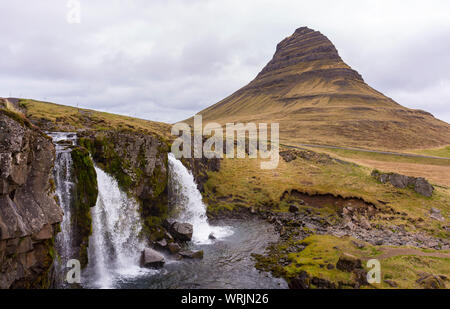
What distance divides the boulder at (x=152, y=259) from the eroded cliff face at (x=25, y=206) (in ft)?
30.4

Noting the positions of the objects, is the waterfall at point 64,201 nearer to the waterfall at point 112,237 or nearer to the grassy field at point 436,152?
the waterfall at point 112,237

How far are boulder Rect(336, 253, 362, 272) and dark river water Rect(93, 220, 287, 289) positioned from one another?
5.21 m

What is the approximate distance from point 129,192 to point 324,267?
21.4m

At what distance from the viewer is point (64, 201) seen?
22.2 m

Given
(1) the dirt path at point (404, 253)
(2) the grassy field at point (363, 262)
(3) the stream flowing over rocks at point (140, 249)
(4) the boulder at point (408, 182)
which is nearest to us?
(2) the grassy field at point (363, 262)

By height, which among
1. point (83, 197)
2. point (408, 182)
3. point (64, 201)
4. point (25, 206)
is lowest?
point (408, 182)

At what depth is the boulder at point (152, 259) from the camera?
1030 inches

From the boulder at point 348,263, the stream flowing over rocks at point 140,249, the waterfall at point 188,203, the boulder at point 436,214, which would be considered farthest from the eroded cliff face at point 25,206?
the boulder at point 436,214

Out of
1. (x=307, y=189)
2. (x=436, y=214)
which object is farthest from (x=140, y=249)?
(x=436, y=214)

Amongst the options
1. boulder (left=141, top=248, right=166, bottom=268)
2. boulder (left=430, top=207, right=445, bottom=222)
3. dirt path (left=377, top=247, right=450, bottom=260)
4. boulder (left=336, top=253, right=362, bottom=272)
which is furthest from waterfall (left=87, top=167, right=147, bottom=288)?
Result: boulder (left=430, top=207, right=445, bottom=222)

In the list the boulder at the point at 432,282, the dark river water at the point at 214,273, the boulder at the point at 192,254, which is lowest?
the dark river water at the point at 214,273

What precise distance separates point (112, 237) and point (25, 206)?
11.2 meters

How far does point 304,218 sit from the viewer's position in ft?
139

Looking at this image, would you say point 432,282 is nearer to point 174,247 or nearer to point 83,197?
point 174,247
